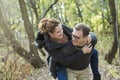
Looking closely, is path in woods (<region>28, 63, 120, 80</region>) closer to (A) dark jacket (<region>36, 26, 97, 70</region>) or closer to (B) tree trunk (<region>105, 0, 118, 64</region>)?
(B) tree trunk (<region>105, 0, 118, 64</region>)

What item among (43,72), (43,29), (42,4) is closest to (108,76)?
(43,72)

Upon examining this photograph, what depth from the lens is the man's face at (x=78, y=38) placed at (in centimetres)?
505

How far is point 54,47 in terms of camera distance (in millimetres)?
5137

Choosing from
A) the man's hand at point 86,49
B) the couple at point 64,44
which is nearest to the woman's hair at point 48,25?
the couple at point 64,44

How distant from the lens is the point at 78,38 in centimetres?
511

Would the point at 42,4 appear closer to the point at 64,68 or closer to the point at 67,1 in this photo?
the point at 67,1

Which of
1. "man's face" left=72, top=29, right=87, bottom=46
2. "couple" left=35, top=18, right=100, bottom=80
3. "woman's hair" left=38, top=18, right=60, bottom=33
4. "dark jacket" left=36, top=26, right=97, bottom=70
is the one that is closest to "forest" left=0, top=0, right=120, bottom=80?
"couple" left=35, top=18, right=100, bottom=80

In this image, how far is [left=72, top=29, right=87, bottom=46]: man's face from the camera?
5055 millimetres

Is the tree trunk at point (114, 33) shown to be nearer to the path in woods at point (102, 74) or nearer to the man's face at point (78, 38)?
the path in woods at point (102, 74)

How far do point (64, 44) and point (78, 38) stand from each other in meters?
0.27

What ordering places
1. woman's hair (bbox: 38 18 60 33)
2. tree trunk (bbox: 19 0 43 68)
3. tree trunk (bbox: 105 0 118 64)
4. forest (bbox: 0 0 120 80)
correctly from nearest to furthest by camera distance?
woman's hair (bbox: 38 18 60 33) < forest (bbox: 0 0 120 80) < tree trunk (bbox: 19 0 43 68) < tree trunk (bbox: 105 0 118 64)

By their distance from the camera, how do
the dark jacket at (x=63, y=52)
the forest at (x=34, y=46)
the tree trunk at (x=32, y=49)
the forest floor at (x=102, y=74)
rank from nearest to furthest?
the dark jacket at (x=63, y=52) < the forest at (x=34, y=46) < the forest floor at (x=102, y=74) < the tree trunk at (x=32, y=49)

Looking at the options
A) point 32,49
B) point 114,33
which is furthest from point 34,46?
point 114,33

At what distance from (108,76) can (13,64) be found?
9.77 feet
